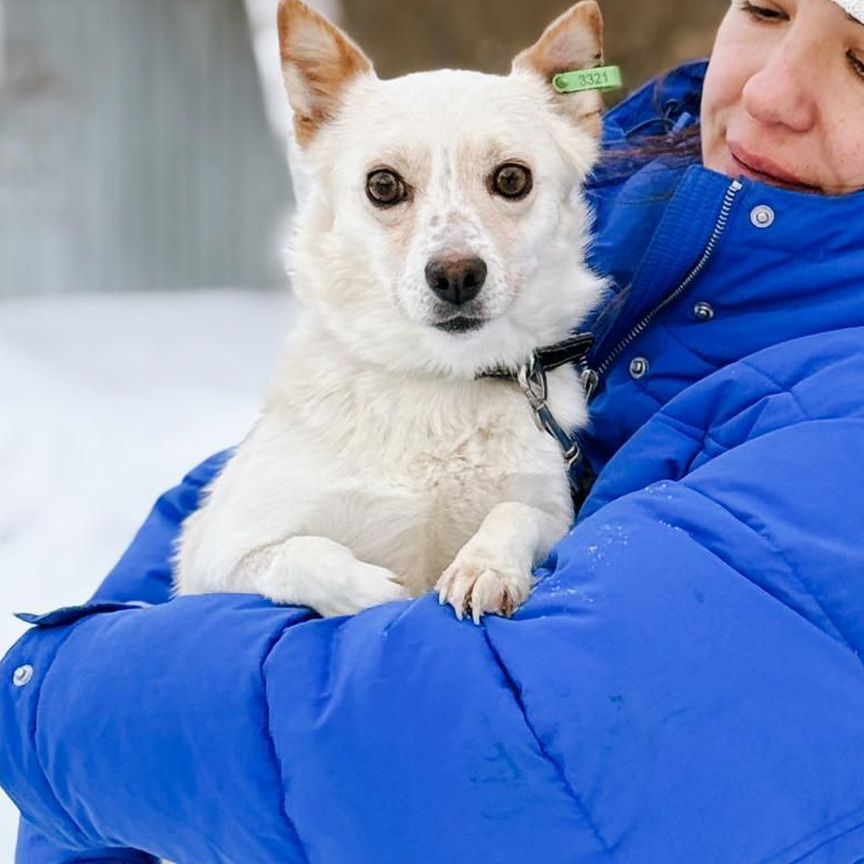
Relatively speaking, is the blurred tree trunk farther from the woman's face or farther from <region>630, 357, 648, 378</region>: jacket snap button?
<region>630, 357, 648, 378</region>: jacket snap button

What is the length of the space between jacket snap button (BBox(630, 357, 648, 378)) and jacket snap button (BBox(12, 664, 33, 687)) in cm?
94

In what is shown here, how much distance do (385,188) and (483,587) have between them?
2.73ft

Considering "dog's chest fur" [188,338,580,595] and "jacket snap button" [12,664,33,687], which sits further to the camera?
"dog's chest fur" [188,338,580,595]

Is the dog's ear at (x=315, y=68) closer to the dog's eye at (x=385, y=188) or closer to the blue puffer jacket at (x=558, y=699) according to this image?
the dog's eye at (x=385, y=188)

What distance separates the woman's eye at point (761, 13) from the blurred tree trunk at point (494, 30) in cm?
375

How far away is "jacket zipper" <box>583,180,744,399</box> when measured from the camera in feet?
5.25

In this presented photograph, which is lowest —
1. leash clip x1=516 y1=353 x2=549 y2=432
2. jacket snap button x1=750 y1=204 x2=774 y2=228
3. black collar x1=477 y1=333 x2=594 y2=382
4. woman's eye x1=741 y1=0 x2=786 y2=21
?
leash clip x1=516 y1=353 x2=549 y2=432

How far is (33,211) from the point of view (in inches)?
230

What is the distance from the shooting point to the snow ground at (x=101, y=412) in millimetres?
3213

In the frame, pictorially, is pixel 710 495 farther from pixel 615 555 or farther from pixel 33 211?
pixel 33 211

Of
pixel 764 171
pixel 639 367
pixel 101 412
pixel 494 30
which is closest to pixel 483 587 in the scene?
pixel 639 367

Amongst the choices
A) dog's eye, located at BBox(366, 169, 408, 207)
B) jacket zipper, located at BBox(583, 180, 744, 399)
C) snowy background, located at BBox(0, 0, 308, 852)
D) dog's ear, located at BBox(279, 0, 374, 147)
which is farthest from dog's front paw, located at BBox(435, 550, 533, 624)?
snowy background, located at BBox(0, 0, 308, 852)

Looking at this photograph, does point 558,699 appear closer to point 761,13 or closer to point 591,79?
point 761,13

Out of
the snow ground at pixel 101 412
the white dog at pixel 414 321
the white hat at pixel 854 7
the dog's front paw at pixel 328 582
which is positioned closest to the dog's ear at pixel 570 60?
the white dog at pixel 414 321
